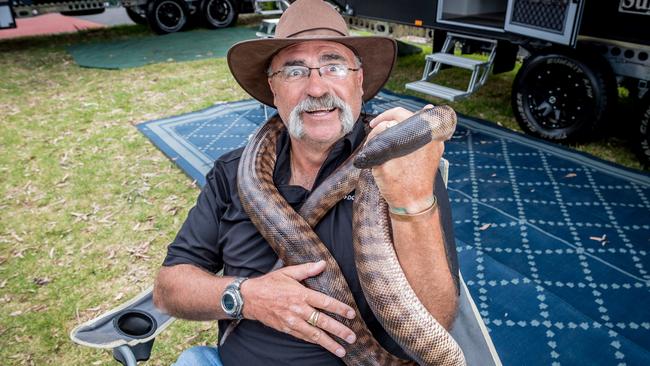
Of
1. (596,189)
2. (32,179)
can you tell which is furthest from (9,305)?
(596,189)

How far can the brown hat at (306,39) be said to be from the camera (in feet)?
7.91

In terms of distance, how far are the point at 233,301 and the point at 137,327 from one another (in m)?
0.55

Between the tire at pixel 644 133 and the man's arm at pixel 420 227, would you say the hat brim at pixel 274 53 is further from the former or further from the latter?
the tire at pixel 644 133

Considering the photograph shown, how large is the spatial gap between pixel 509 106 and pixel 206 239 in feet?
22.7

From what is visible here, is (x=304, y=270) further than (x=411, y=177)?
Yes

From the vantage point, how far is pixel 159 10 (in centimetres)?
1465

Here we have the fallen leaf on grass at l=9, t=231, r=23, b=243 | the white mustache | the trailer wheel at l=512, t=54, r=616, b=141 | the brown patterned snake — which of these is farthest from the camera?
the trailer wheel at l=512, t=54, r=616, b=141

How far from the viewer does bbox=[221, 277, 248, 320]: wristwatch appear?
6.72 ft

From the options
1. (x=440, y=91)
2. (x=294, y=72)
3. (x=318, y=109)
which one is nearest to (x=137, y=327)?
(x=318, y=109)

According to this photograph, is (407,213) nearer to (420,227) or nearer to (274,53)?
(420,227)

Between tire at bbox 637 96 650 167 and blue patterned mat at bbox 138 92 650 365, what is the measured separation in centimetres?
32

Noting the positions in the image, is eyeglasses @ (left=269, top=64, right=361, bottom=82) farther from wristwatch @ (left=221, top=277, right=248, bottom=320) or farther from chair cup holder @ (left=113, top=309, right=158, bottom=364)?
chair cup holder @ (left=113, top=309, right=158, bottom=364)

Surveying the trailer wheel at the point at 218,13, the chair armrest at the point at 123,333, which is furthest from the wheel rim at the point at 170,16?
the chair armrest at the point at 123,333

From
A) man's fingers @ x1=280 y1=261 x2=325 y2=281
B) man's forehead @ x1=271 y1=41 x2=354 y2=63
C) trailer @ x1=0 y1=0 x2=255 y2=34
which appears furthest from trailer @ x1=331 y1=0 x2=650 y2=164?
trailer @ x1=0 y1=0 x2=255 y2=34
